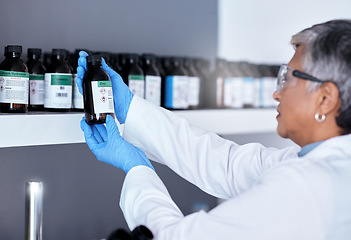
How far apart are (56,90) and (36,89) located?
74mm

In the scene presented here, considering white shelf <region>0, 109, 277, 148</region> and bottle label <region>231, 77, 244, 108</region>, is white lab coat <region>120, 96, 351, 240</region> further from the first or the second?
bottle label <region>231, 77, 244, 108</region>

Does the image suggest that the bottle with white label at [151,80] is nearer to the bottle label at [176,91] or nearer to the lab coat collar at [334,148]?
the bottle label at [176,91]

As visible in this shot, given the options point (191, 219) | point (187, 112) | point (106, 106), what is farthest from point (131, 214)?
point (187, 112)

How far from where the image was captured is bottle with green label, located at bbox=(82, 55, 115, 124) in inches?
43.7

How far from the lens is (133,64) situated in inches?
58.3

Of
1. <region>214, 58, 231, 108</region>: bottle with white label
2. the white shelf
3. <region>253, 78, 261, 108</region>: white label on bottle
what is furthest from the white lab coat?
<region>253, 78, 261, 108</region>: white label on bottle

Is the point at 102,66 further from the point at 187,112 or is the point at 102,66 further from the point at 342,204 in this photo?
the point at 342,204

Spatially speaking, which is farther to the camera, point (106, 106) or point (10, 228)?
point (10, 228)

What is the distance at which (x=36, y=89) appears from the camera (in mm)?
1277

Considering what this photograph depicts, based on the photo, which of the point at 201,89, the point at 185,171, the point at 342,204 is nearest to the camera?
the point at 342,204

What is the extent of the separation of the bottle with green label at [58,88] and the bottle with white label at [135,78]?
8.9 inches

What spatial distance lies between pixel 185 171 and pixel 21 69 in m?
0.54

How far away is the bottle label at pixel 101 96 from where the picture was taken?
3.63 feet

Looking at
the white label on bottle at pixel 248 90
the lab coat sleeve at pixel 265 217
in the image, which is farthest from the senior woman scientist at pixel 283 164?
the white label on bottle at pixel 248 90
